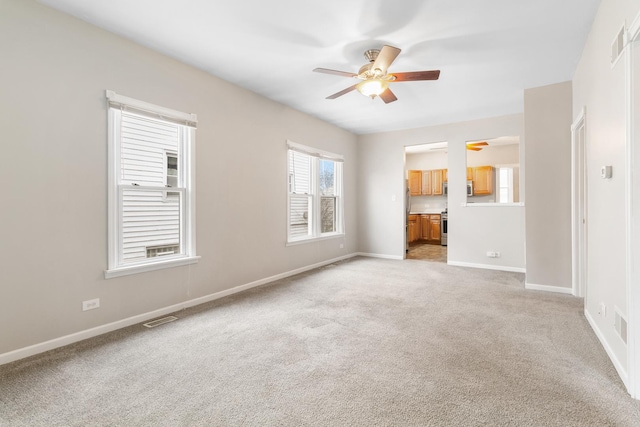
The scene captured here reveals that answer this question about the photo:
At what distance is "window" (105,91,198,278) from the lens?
2.97m

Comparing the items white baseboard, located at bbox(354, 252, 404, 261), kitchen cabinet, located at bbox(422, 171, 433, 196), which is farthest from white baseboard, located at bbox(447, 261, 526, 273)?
kitchen cabinet, located at bbox(422, 171, 433, 196)

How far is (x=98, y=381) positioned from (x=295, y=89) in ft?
12.7

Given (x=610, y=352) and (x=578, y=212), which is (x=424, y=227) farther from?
(x=610, y=352)

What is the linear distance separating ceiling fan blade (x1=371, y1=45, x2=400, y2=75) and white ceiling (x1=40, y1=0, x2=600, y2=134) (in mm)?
230

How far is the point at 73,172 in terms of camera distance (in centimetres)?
268

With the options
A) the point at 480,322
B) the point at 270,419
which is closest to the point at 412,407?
the point at 270,419

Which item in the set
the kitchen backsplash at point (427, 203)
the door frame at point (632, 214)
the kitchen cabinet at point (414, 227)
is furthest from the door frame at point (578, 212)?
the kitchen backsplash at point (427, 203)

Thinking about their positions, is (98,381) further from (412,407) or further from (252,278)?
(252,278)

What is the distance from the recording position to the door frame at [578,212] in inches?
148

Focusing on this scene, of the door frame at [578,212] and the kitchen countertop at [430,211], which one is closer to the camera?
the door frame at [578,212]

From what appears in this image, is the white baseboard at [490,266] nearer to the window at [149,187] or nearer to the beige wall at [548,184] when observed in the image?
the beige wall at [548,184]

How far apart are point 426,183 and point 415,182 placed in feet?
1.07

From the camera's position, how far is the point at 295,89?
Answer: 4.39 metres

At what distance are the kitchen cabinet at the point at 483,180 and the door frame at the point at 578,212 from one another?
420 centimetres
